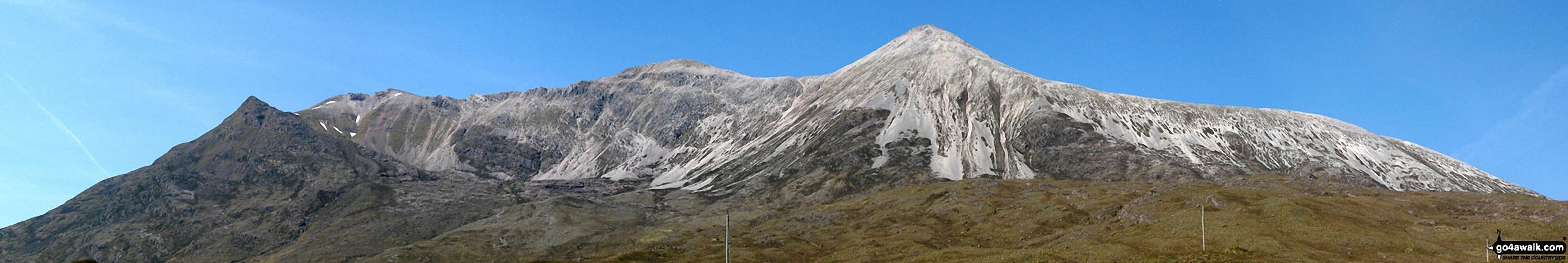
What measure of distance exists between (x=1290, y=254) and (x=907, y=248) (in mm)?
74825

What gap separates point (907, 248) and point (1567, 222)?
115 meters

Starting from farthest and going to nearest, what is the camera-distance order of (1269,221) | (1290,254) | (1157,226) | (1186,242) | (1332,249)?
(1157,226) < (1269,221) < (1186,242) < (1332,249) < (1290,254)

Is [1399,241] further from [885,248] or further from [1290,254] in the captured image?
[885,248]

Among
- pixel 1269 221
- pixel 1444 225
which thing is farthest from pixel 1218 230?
pixel 1444 225

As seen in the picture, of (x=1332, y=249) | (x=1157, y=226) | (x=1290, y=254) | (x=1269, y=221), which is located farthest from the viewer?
(x=1157, y=226)

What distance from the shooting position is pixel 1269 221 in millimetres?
178250

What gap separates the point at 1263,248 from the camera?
5866 inches

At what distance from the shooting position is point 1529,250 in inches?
5103

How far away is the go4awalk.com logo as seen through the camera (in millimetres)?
123500

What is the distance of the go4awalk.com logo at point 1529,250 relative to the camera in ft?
405

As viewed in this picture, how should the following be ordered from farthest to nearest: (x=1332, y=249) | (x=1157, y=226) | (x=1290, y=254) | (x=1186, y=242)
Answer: (x=1157, y=226)
(x=1186, y=242)
(x=1332, y=249)
(x=1290, y=254)

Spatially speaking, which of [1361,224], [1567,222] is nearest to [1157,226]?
[1361,224]

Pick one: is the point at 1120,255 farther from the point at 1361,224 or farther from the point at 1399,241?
the point at 1361,224

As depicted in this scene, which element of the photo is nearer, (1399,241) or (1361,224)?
(1399,241)
